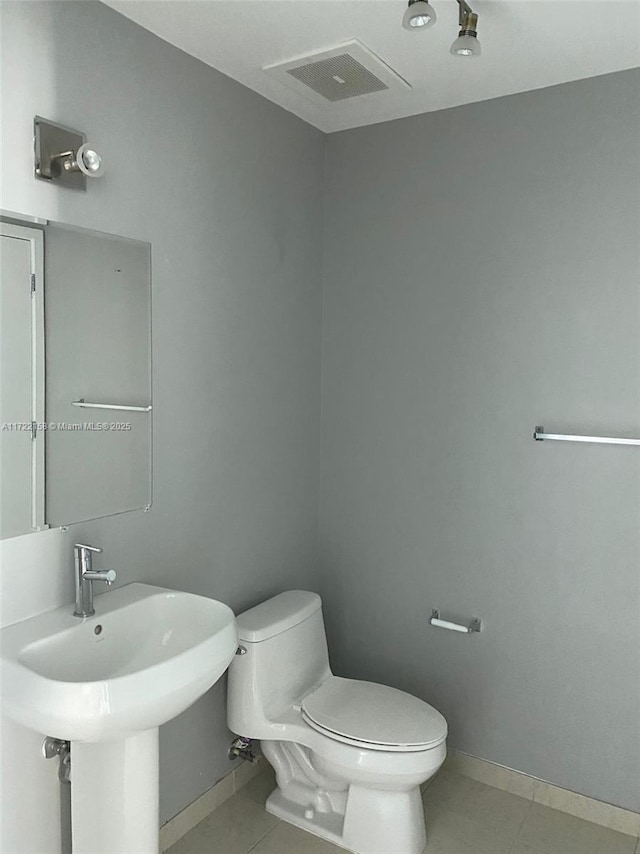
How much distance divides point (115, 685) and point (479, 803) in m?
1.59

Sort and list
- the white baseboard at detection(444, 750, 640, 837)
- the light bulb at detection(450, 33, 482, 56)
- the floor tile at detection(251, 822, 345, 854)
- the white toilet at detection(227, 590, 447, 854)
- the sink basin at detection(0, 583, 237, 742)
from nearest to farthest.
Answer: the sink basin at detection(0, 583, 237, 742), the light bulb at detection(450, 33, 482, 56), the white toilet at detection(227, 590, 447, 854), the floor tile at detection(251, 822, 345, 854), the white baseboard at detection(444, 750, 640, 837)

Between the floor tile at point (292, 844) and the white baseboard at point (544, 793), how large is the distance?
1.98 feet

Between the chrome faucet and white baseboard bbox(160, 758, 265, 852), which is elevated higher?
the chrome faucet

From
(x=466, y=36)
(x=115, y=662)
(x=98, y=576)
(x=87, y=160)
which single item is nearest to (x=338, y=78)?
(x=466, y=36)

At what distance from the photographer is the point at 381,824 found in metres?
2.21

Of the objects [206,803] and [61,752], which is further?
[206,803]

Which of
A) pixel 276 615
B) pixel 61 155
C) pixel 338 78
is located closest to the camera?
pixel 61 155

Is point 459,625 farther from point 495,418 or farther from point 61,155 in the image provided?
point 61,155

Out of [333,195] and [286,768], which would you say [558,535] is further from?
[333,195]

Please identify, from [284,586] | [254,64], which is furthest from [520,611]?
[254,64]

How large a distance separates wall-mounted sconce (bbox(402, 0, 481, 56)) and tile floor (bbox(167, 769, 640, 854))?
2.28 metres

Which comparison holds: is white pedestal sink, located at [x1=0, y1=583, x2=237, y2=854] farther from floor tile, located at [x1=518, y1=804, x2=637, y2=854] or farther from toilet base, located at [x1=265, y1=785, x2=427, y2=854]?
floor tile, located at [x1=518, y1=804, x2=637, y2=854]

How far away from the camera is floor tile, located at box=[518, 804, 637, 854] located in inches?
90.3

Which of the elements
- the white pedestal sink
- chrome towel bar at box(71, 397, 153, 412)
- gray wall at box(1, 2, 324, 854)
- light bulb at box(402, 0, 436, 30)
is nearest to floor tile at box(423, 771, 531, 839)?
gray wall at box(1, 2, 324, 854)
